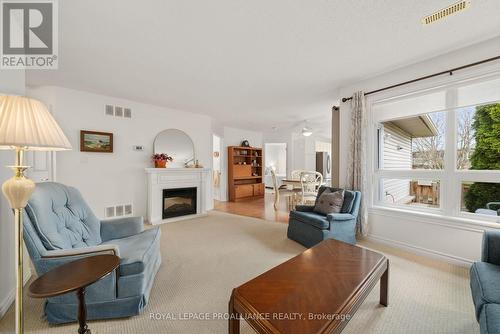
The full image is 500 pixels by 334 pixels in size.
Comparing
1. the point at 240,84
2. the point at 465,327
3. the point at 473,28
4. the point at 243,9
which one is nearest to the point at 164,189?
the point at 240,84

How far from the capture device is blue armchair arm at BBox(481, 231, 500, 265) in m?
1.51

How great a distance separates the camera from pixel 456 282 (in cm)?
203

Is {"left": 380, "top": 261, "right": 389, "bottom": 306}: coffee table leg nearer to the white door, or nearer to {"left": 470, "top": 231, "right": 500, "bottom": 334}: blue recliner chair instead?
{"left": 470, "top": 231, "right": 500, "bottom": 334}: blue recliner chair

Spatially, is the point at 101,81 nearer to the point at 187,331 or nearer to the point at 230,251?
the point at 230,251

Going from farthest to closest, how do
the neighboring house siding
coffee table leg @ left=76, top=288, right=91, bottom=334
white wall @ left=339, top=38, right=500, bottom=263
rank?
1. the neighboring house siding
2. white wall @ left=339, top=38, right=500, bottom=263
3. coffee table leg @ left=76, top=288, right=91, bottom=334

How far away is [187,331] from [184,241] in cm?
177

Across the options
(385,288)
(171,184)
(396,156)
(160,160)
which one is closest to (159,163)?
(160,160)

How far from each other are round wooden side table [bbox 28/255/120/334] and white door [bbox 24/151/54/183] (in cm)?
246

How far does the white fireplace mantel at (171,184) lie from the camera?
162 inches

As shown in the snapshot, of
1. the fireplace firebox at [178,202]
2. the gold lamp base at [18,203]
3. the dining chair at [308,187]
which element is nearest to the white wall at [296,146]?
the dining chair at [308,187]

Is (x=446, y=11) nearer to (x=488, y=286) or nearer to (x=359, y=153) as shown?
(x=359, y=153)

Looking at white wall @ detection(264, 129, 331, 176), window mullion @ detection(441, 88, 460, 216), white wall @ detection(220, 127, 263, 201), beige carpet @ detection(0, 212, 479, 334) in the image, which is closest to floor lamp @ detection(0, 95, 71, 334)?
beige carpet @ detection(0, 212, 479, 334)

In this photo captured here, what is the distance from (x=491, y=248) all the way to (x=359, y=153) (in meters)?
1.85

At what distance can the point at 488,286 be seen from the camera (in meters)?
1.24
